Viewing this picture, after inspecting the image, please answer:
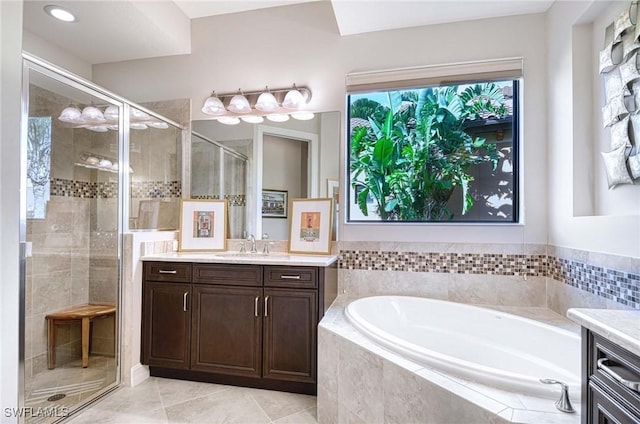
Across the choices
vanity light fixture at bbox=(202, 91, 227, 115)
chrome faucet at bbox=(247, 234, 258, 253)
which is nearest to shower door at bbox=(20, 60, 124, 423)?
vanity light fixture at bbox=(202, 91, 227, 115)

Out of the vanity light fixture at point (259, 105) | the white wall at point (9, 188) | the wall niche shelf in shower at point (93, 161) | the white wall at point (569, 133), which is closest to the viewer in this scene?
the white wall at point (9, 188)

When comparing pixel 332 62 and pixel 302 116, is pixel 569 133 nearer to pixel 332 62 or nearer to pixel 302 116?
pixel 332 62

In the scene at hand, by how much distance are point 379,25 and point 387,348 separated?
7.68 ft

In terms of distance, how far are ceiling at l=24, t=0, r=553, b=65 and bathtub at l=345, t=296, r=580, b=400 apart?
2090 millimetres

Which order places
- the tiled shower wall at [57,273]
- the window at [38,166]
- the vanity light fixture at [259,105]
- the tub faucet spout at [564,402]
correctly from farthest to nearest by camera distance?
the vanity light fixture at [259,105] < the tiled shower wall at [57,273] < the window at [38,166] < the tub faucet spout at [564,402]

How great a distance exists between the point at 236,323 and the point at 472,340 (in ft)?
5.26

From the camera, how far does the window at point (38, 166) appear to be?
2.15m

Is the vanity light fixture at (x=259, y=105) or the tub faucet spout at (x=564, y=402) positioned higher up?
the vanity light fixture at (x=259, y=105)

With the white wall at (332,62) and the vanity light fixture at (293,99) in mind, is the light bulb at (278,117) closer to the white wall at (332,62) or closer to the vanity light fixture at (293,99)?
the vanity light fixture at (293,99)

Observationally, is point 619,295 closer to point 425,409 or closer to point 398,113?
point 425,409

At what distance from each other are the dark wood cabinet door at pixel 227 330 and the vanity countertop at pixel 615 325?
1.78 metres

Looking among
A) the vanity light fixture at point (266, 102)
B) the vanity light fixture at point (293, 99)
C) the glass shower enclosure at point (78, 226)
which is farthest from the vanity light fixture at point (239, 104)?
the glass shower enclosure at point (78, 226)

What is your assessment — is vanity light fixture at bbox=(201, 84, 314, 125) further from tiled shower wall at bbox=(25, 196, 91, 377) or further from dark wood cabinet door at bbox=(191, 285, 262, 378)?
dark wood cabinet door at bbox=(191, 285, 262, 378)

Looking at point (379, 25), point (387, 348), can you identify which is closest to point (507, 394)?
point (387, 348)
